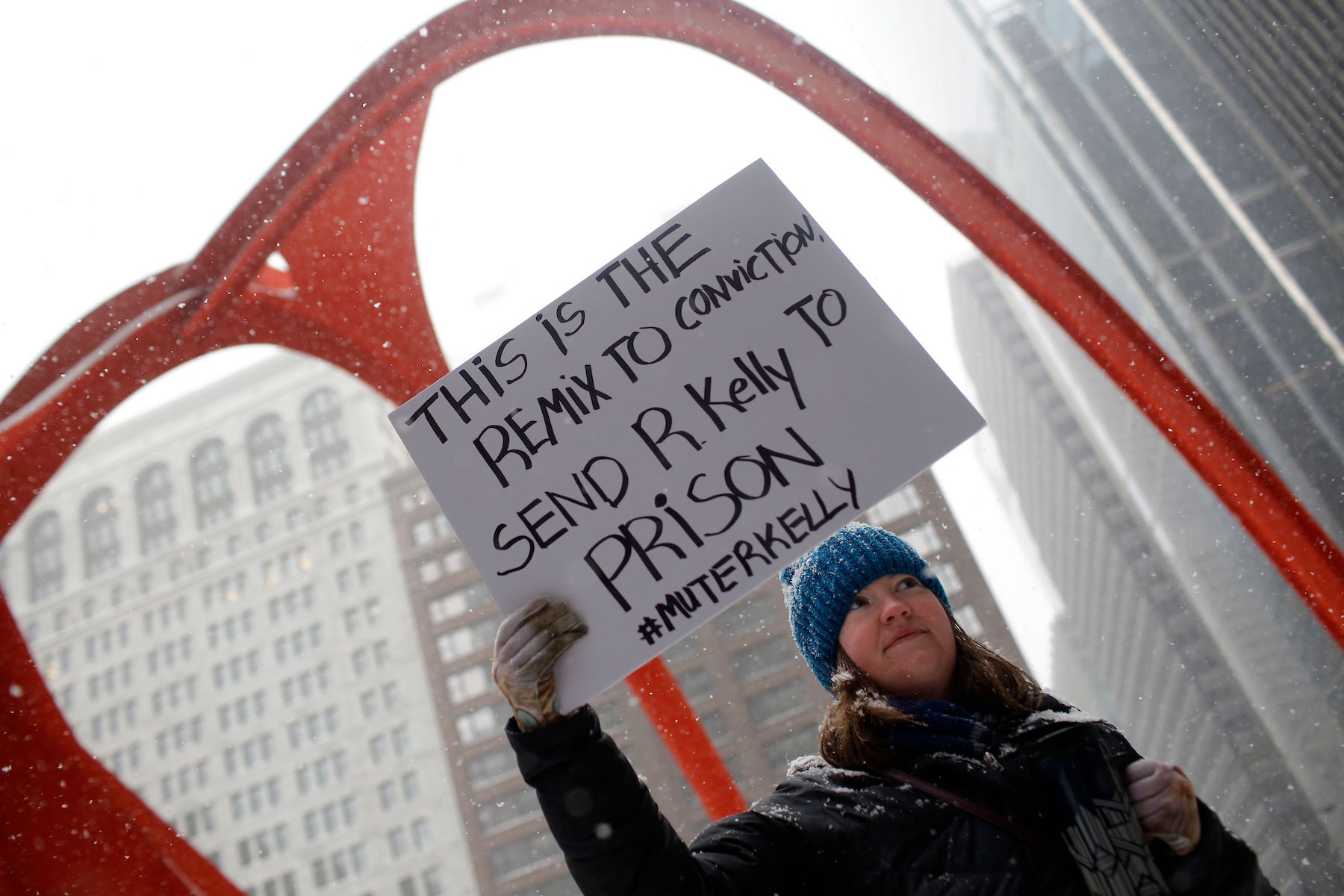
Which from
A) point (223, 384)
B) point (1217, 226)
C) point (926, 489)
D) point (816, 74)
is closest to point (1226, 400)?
point (1217, 226)

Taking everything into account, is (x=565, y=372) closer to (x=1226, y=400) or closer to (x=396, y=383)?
(x=396, y=383)

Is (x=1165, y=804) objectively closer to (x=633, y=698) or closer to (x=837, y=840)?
(x=837, y=840)

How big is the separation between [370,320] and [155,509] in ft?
232

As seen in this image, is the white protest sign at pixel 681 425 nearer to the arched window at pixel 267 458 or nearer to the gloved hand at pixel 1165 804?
the gloved hand at pixel 1165 804

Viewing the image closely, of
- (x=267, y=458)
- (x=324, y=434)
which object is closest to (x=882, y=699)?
(x=324, y=434)

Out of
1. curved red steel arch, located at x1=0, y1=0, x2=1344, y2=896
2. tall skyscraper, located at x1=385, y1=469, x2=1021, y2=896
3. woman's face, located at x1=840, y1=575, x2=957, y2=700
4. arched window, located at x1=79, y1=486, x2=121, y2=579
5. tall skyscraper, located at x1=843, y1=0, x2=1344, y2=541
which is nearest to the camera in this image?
woman's face, located at x1=840, y1=575, x2=957, y2=700

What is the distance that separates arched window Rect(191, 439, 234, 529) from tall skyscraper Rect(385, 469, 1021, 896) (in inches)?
568

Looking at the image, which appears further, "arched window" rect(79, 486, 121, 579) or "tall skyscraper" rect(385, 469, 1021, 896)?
"arched window" rect(79, 486, 121, 579)

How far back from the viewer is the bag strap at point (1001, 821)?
114 centimetres

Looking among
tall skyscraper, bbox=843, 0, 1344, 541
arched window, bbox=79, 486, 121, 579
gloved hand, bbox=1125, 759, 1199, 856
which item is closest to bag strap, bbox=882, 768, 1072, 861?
gloved hand, bbox=1125, 759, 1199, 856

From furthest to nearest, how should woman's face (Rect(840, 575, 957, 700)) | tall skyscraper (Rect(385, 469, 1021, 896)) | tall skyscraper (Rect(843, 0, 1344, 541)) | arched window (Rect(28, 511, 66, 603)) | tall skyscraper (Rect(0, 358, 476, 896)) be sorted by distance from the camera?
arched window (Rect(28, 511, 66, 603)) < tall skyscraper (Rect(0, 358, 476, 896)) < tall skyscraper (Rect(385, 469, 1021, 896)) < tall skyscraper (Rect(843, 0, 1344, 541)) < woman's face (Rect(840, 575, 957, 700))

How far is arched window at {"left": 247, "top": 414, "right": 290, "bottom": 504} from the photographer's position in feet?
206

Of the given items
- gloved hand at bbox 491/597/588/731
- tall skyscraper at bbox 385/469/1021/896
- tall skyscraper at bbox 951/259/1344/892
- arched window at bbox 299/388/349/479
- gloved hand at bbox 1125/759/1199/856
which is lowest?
tall skyscraper at bbox 951/259/1344/892

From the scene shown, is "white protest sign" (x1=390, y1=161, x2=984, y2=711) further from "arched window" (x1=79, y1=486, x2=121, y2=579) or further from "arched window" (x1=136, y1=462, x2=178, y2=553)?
"arched window" (x1=79, y1=486, x2=121, y2=579)
